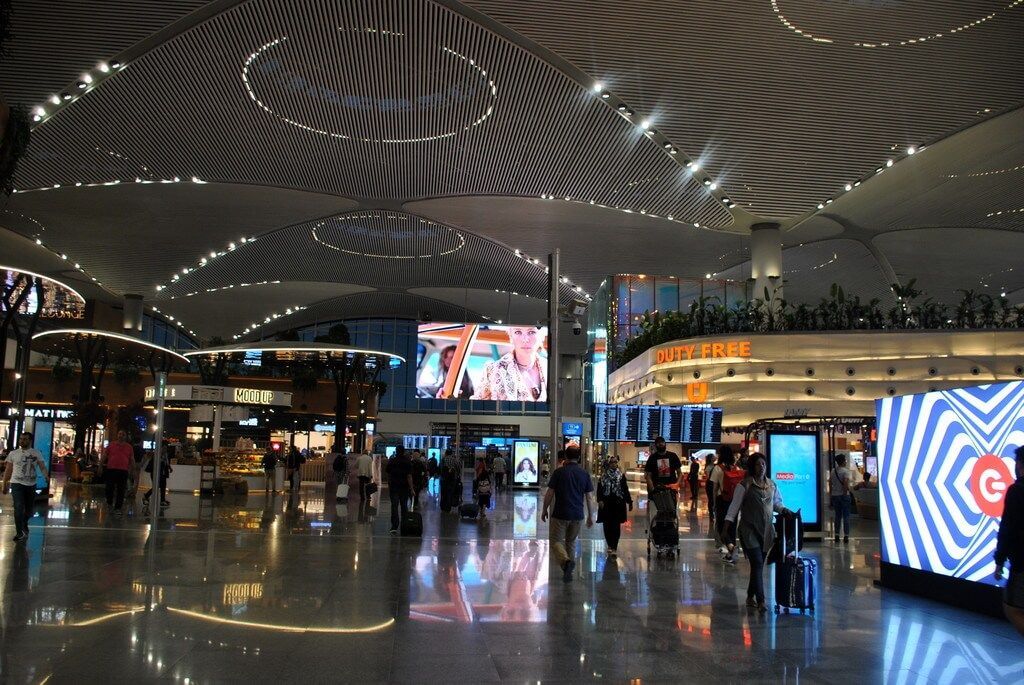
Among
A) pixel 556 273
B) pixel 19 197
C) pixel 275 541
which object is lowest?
pixel 275 541

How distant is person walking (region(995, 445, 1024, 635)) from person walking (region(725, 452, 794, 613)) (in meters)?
2.86

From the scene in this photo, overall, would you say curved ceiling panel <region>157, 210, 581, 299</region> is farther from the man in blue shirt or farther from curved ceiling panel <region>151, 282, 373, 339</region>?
the man in blue shirt

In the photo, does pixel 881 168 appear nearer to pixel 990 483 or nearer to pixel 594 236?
pixel 594 236

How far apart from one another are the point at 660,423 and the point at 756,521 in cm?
1047

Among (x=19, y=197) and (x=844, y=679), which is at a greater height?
(x=19, y=197)

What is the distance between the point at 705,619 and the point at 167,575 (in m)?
5.27

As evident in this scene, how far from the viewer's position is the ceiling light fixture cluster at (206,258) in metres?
35.1

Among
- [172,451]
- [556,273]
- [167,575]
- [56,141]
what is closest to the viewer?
[167,575]

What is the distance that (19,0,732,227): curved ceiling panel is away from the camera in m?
18.6

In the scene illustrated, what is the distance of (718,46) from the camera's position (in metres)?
18.3

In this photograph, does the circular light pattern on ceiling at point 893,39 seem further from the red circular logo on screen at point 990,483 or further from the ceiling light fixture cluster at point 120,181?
the ceiling light fixture cluster at point 120,181

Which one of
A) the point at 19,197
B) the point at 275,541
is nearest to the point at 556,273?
the point at 275,541

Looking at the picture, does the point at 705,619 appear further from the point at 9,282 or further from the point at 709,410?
the point at 9,282

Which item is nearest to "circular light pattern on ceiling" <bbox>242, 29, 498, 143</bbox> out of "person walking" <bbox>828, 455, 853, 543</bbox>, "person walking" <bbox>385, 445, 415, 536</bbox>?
"person walking" <bbox>385, 445, 415, 536</bbox>
